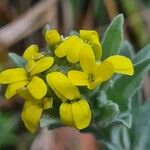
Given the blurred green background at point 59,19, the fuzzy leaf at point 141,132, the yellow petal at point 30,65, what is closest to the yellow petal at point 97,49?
the yellow petal at point 30,65

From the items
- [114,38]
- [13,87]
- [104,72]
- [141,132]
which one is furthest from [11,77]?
[141,132]

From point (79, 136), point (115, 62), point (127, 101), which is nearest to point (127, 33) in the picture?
Result: point (79, 136)

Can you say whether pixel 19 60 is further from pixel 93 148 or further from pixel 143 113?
pixel 93 148

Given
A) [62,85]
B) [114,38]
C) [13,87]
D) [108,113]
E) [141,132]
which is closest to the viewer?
[62,85]

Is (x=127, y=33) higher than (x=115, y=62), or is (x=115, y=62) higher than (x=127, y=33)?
(x=115, y=62)

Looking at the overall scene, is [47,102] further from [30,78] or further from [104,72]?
[104,72]

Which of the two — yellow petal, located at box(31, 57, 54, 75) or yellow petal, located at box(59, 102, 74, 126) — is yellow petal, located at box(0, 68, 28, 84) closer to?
yellow petal, located at box(31, 57, 54, 75)
